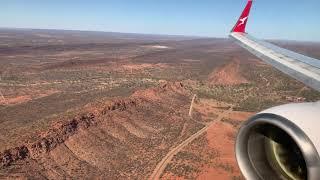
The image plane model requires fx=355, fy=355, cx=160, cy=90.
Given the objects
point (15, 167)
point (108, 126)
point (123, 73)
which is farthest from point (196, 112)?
point (123, 73)

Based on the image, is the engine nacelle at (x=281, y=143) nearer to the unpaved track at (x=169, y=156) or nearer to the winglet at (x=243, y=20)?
the winglet at (x=243, y=20)

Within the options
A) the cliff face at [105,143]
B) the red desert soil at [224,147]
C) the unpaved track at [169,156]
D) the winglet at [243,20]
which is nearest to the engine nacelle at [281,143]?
the winglet at [243,20]

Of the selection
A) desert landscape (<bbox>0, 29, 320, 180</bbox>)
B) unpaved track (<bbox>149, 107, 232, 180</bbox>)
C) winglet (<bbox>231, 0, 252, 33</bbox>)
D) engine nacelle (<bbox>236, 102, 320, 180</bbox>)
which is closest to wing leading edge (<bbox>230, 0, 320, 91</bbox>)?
winglet (<bbox>231, 0, 252, 33</bbox>)

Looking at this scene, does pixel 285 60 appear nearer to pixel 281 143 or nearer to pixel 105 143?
pixel 281 143

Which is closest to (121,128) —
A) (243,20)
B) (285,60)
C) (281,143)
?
(243,20)

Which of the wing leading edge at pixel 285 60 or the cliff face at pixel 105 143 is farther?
the cliff face at pixel 105 143

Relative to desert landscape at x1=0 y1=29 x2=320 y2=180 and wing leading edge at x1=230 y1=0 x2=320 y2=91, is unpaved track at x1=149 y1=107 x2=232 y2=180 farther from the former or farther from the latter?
wing leading edge at x1=230 y1=0 x2=320 y2=91
